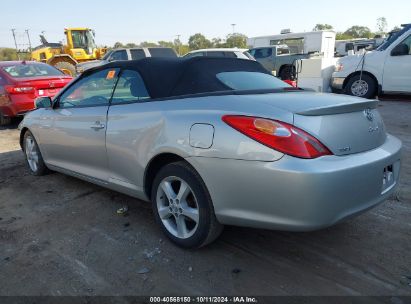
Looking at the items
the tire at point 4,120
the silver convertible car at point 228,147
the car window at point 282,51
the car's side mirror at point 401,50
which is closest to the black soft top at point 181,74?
the silver convertible car at point 228,147

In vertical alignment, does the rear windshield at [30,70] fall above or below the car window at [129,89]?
below

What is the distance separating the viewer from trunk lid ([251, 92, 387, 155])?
2355 millimetres

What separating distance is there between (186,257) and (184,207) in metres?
0.37

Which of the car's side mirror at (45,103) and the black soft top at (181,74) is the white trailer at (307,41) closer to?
the car's side mirror at (45,103)

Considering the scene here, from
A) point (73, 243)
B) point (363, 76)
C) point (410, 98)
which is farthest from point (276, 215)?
point (410, 98)

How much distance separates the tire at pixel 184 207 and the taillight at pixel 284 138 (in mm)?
565

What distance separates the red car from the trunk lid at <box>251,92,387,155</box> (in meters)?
6.78

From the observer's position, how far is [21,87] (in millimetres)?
7980

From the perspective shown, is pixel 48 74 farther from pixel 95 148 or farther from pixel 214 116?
pixel 214 116

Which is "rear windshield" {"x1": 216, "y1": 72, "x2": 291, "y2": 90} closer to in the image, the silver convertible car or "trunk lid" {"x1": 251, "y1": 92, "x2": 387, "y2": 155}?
the silver convertible car

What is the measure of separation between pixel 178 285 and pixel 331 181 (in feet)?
3.93

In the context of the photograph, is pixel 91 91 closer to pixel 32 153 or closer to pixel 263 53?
pixel 32 153

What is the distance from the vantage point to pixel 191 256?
2848 millimetres

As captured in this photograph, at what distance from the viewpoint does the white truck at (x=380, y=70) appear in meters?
9.52
